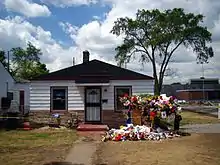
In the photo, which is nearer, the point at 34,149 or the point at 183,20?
the point at 34,149

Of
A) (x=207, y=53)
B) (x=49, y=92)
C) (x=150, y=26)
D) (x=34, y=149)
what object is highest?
(x=150, y=26)

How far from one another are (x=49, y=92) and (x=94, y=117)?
2799mm

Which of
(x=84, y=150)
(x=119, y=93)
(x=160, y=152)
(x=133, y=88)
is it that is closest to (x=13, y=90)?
(x=119, y=93)

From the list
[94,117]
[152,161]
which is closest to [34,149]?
[152,161]

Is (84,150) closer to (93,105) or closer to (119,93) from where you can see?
(93,105)

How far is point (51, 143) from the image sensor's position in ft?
48.2

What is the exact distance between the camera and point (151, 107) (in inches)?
710

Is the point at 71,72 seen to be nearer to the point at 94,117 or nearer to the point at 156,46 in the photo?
the point at 94,117

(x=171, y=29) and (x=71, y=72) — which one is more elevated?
(x=171, y=29)

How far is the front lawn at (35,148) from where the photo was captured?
35.9 ft

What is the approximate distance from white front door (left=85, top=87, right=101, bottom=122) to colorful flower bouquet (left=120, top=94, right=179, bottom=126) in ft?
9.11

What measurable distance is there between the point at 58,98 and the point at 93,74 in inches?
91.3

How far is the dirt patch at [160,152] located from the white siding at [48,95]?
6.74m

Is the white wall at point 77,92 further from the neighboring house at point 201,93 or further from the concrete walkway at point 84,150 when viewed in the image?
the neighboring house at point 201,93
